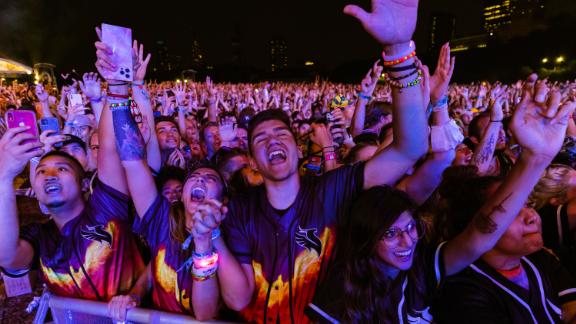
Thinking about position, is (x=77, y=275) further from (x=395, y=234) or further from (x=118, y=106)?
(x=395, y=234)

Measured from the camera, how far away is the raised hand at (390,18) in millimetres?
1589

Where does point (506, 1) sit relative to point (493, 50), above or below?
above

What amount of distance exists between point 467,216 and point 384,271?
659 millimetres

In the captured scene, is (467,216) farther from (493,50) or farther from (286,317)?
(493,50)

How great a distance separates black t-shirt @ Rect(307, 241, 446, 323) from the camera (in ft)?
5.41

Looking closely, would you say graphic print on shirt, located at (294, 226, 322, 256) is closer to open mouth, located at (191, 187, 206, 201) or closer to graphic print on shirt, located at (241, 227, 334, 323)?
graphic print on shirt, located at (241, 227, 334, 323)

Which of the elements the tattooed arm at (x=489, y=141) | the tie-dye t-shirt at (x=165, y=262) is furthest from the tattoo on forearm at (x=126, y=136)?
the tattooed arm at (x=489, y=141)

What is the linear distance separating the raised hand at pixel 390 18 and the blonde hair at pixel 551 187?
174 cm

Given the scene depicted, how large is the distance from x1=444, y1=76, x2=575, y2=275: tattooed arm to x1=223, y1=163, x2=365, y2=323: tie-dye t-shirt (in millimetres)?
606

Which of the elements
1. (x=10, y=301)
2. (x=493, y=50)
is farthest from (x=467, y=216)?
(x=493, y=50)

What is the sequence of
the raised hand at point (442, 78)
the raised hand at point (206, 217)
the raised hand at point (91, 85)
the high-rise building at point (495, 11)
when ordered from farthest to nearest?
the high-rise building at point (495, 11)
the raised hand at point (91, 85)
the raised hand at point (442, 78)
the raised hand at point (206, 217)

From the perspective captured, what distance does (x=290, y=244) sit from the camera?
1.85 metres

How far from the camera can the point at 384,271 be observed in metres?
1.74

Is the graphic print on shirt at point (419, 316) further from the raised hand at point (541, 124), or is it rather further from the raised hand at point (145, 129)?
the raised hand at point (145, 129)
